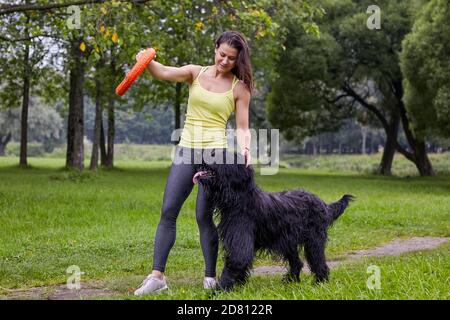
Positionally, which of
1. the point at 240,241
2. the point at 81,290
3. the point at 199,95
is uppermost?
the point at 199,95

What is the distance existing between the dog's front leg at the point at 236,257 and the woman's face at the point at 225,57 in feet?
4.52

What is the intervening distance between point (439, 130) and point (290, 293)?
1921 centimetres

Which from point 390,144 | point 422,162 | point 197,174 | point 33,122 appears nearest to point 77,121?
point 197,174

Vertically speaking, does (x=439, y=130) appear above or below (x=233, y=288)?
above

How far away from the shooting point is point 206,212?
17.0 ft

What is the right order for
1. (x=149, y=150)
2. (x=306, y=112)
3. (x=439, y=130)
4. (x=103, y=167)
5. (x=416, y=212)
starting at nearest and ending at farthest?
(x=416, y=212) < (x=439, y=130) < (x=103, y=167) < (x=306, y=112) < (x=149, y=150)

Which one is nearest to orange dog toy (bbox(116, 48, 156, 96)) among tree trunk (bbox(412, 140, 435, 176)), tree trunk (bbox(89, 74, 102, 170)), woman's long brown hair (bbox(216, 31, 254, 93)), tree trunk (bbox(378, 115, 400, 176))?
woman's long brown hair (bbox(216, 31, 254, 93))

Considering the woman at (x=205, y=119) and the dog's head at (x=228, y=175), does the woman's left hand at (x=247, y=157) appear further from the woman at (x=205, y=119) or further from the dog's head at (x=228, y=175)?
the woman at (x=205, y=119)

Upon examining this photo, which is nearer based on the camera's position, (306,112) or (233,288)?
(233,288)

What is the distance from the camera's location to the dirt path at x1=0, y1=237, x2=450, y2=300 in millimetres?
5355

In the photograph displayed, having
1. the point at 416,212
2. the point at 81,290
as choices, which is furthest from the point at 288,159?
the point at 81,290

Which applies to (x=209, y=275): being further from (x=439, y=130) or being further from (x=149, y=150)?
(x=149, y=150)

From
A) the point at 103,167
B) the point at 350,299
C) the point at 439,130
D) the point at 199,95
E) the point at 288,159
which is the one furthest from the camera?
the point at 288,159

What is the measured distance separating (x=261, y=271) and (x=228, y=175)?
2.16 m
